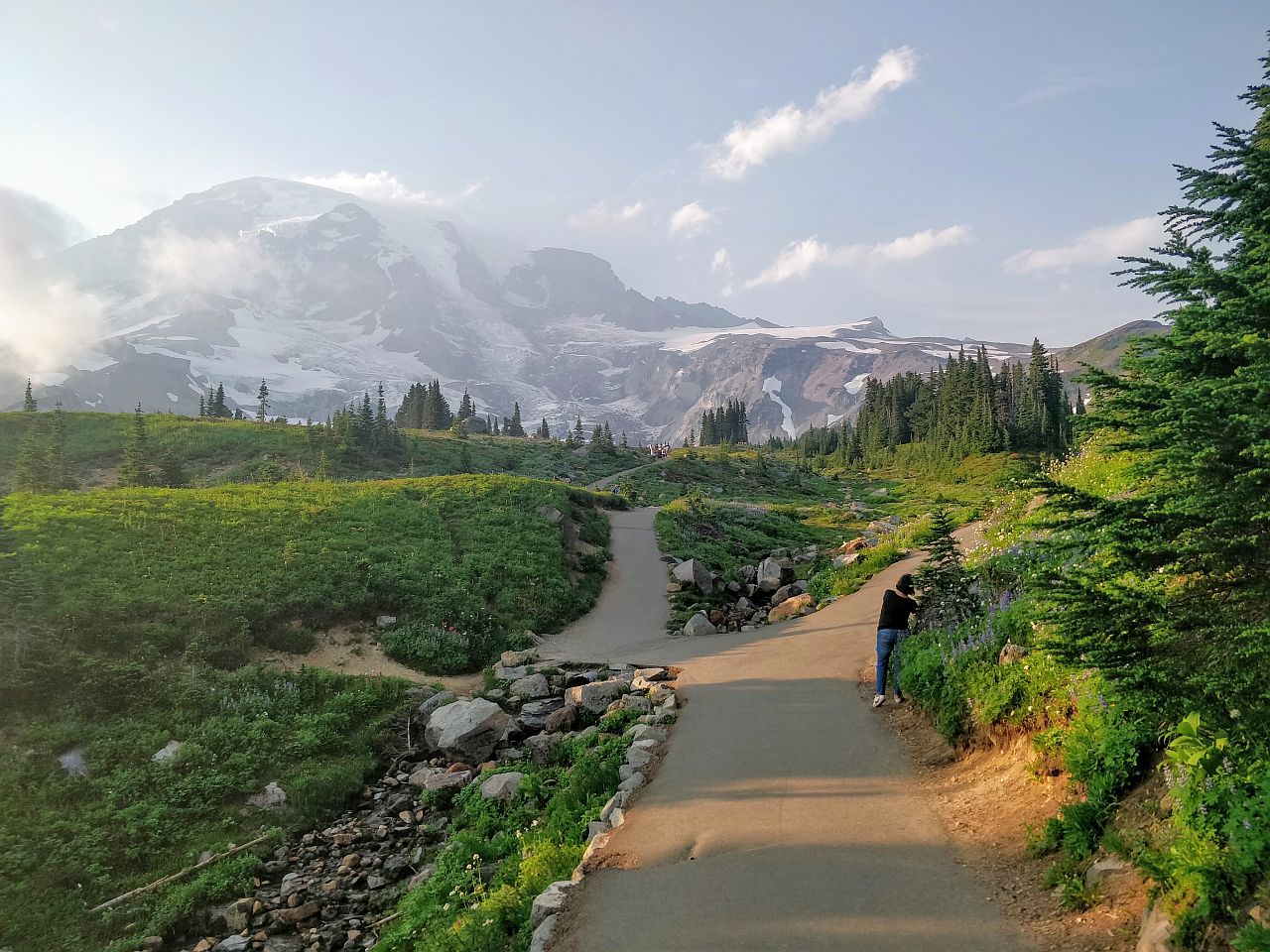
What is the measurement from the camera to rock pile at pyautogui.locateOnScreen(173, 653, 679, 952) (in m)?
9.55

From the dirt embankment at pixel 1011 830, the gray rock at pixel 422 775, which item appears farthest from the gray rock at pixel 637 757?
the gray rock at pixel 422 775

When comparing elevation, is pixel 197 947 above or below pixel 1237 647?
below

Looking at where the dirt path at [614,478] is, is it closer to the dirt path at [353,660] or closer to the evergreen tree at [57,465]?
the evergreen tree at [57,465]

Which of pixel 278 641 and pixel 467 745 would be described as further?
pixel 278 641

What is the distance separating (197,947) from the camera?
9.38 metres

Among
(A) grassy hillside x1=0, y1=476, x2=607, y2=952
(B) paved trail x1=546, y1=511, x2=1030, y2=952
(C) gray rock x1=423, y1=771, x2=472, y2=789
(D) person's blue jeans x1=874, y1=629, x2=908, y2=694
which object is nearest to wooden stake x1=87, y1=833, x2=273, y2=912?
(A) grassy hillside x1=0, y1=476, x2=607, y2=952

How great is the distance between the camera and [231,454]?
56312mm

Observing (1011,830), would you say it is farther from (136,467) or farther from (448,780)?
(136,467)

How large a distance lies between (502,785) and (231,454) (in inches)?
2199

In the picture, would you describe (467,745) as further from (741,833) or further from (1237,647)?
(1237,647)

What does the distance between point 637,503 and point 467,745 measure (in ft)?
120

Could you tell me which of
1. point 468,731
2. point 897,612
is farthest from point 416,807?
point 897,612

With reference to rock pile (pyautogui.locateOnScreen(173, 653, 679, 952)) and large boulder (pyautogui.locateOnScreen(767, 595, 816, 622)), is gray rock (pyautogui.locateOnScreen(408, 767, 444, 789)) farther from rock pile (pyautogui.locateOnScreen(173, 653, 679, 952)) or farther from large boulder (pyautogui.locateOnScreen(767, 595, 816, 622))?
large boulder (pyautogui.locateOnScreen(767, 595, 816, 622))

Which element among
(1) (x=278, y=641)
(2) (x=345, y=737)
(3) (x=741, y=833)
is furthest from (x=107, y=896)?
(3) (x=741, y=833)
